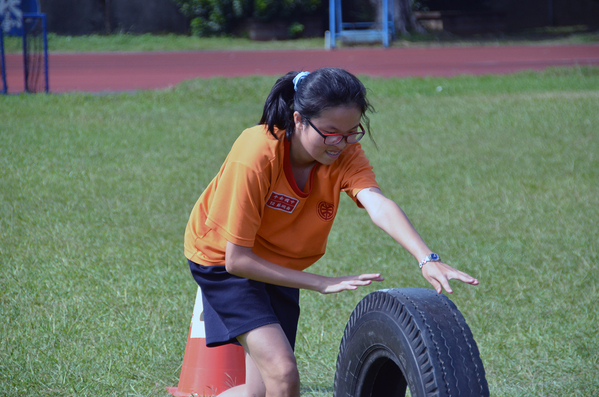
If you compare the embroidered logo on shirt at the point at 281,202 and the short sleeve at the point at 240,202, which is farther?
the embroidered logo on shirt at the point at 281,202

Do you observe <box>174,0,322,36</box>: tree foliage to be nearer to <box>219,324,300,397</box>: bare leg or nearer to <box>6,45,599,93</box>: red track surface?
<box>6,45,599,93</box>: red track surface

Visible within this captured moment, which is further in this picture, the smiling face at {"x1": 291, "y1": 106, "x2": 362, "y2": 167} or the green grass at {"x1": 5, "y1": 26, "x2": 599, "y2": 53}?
the green grass at {"x1": 5, "y1": 26, "x2": 599, "y2": 53}

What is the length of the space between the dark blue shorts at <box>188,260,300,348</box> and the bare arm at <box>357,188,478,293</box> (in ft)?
1.60

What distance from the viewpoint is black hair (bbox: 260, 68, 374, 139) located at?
222cm

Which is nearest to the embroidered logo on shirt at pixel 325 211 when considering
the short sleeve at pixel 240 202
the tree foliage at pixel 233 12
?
the short sleeve at pixel 240 202

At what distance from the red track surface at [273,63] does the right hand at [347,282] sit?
12567 millimetres

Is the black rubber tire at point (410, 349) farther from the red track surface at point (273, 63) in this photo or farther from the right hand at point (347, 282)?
the red track surface at point (273, 63)

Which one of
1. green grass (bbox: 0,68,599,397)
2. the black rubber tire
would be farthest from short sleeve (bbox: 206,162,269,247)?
green grass (bbox: 0,68,599,397)

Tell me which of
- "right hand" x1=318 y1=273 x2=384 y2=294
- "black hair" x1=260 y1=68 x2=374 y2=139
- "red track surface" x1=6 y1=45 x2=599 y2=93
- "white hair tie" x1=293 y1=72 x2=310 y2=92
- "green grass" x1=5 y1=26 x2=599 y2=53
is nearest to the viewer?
"right hand" x1=318 y1=273 x2=384 y2=294

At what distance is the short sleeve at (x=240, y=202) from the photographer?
7.41 ft

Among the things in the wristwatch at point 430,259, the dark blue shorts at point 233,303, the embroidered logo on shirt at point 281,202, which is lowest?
the dark blue shorts at point 233,303

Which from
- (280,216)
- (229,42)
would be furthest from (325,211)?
(229,42)

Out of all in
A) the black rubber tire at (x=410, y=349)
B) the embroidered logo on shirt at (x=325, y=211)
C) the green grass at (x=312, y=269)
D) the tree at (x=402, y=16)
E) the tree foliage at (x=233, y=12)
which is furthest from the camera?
the tree foliage at (x=233, y=12)

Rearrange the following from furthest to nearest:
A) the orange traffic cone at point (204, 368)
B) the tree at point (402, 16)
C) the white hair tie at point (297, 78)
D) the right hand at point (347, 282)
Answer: the tree at point (402, 16) < the orange traffic cone at point (204, 368) < the white hair tie at point (297, 78) < the right hand at point (347, 282)
